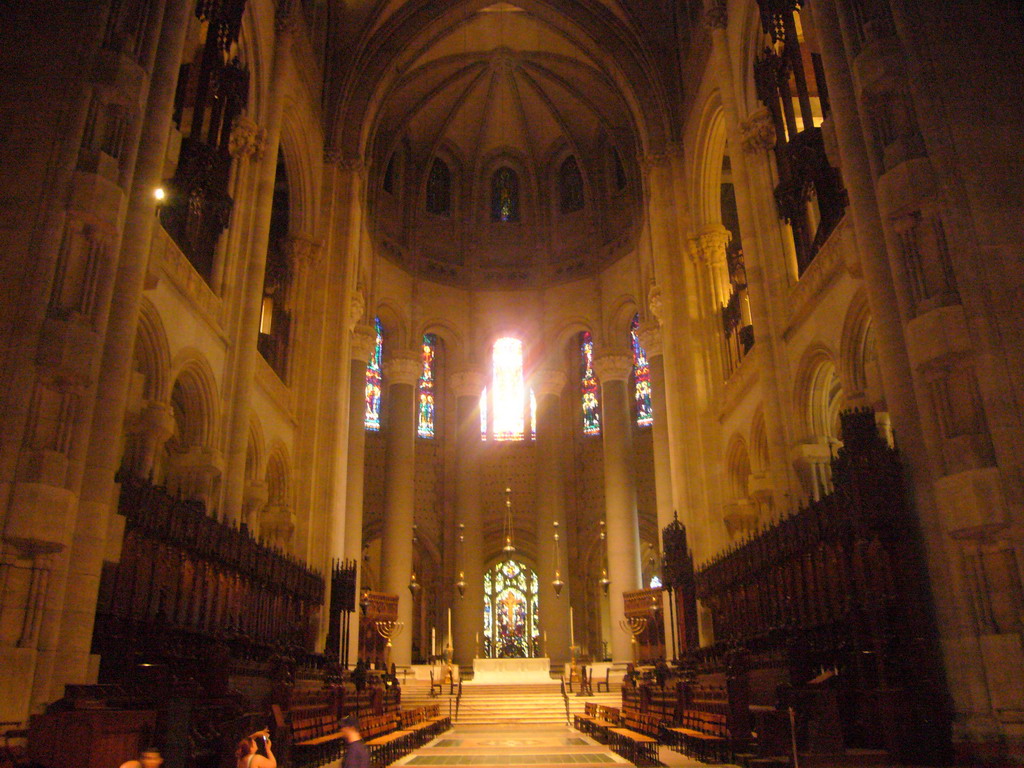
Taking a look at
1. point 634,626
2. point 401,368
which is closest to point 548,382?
point 401,368

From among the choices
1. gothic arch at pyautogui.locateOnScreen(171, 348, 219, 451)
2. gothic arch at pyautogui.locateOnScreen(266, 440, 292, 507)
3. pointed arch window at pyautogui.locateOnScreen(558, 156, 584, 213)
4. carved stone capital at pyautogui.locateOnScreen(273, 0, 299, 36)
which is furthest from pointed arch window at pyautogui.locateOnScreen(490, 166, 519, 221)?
gothic arch at pyautogui.locateOnScreen(171, 348, 219, 451)

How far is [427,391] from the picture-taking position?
31609 millimetres

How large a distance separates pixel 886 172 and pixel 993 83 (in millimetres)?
1602

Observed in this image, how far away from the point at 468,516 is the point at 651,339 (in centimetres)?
871

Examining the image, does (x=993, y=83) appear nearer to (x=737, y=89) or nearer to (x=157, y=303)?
(x=737, y=89)

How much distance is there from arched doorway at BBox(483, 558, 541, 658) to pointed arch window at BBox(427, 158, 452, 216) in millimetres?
13191

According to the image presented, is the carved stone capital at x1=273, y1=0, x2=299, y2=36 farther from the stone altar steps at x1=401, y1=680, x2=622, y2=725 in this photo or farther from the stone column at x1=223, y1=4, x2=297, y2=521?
the stone altar steps at x1=401, y1=680, x2=622, y2=725

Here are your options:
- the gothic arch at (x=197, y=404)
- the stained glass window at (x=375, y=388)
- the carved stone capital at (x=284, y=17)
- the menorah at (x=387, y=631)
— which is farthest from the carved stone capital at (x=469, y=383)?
the gothic arch at (x=197, y=404)

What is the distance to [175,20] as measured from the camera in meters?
11.2

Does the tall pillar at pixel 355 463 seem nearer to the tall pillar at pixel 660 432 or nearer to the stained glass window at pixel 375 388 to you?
the stained glass window at pixel 375 388

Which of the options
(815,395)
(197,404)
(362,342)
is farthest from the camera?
(362,342)

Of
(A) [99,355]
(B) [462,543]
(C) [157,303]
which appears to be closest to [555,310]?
(B) [462,543]

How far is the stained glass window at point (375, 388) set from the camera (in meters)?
29.9

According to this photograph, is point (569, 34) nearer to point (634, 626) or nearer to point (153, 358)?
point (634, 626)
